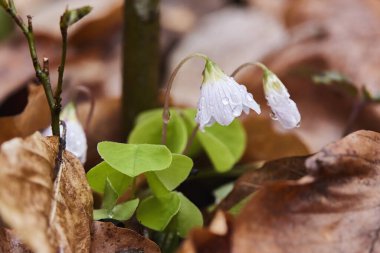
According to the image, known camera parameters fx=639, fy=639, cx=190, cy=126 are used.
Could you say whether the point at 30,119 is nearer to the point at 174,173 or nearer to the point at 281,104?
the point at 174,173

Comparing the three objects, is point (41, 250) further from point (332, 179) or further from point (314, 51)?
point (314, 51)

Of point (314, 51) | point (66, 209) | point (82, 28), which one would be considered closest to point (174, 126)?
point (66, 209)

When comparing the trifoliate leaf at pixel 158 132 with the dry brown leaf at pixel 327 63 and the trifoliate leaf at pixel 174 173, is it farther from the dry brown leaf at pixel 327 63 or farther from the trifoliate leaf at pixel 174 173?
the dry brown leaf at pixel 327 63

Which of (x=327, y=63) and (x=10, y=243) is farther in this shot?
(x=327, y=63)

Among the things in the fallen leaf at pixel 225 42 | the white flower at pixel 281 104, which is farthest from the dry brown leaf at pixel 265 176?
the fallen leaf at pixel 225 42

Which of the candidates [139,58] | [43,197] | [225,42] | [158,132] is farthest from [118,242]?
[225,42]
